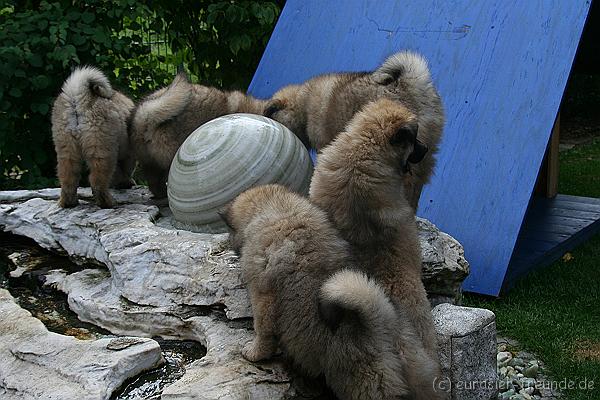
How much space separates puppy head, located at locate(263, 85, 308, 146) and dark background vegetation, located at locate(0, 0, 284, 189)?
1380 millimetres

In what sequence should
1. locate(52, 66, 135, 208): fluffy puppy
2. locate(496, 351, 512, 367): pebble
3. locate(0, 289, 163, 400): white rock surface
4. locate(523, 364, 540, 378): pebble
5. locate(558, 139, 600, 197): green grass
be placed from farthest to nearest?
locate(558, 139, 600, 197): green grass < locate(52, 66, 135, 208): fluffy puppy < locate(496, 351, 512, 367): pebble < locate(523, 364, 540, 378): pebble < locate(0, 289, 163, 400): white rock surface

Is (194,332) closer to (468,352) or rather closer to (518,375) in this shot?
(468,352)

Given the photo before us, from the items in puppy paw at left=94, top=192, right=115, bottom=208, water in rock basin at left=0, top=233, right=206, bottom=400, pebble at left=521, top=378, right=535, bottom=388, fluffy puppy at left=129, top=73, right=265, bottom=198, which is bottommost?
water in rock basin at left=0, top=233, right=206, bottom=400

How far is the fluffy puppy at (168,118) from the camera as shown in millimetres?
6691

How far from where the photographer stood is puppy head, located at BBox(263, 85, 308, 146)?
6.91m

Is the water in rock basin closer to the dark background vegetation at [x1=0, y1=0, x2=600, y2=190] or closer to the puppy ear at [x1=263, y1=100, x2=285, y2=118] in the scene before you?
the puppy ear at [x1=263, y1=100, x2=285, y2=118]

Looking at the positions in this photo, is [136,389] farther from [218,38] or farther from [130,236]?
[218,38]

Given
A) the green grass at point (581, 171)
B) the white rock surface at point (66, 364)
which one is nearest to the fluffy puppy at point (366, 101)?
the white rock surface at point (66, 364)

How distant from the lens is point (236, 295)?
16.2ft

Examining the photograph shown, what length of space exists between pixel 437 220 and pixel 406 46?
183 centimetres

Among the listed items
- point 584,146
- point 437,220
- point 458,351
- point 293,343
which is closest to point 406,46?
point 437,220

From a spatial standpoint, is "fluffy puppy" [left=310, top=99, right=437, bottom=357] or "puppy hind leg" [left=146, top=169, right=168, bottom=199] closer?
"fluffy puppy" [left=310, top=99, right=437, bottom=357]

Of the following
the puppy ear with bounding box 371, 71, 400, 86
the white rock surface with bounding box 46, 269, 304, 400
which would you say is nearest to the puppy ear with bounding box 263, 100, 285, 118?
the puppy ear with bounding box 371, 71, 400, 86

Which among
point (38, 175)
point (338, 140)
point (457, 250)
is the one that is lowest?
point (38, 175)
